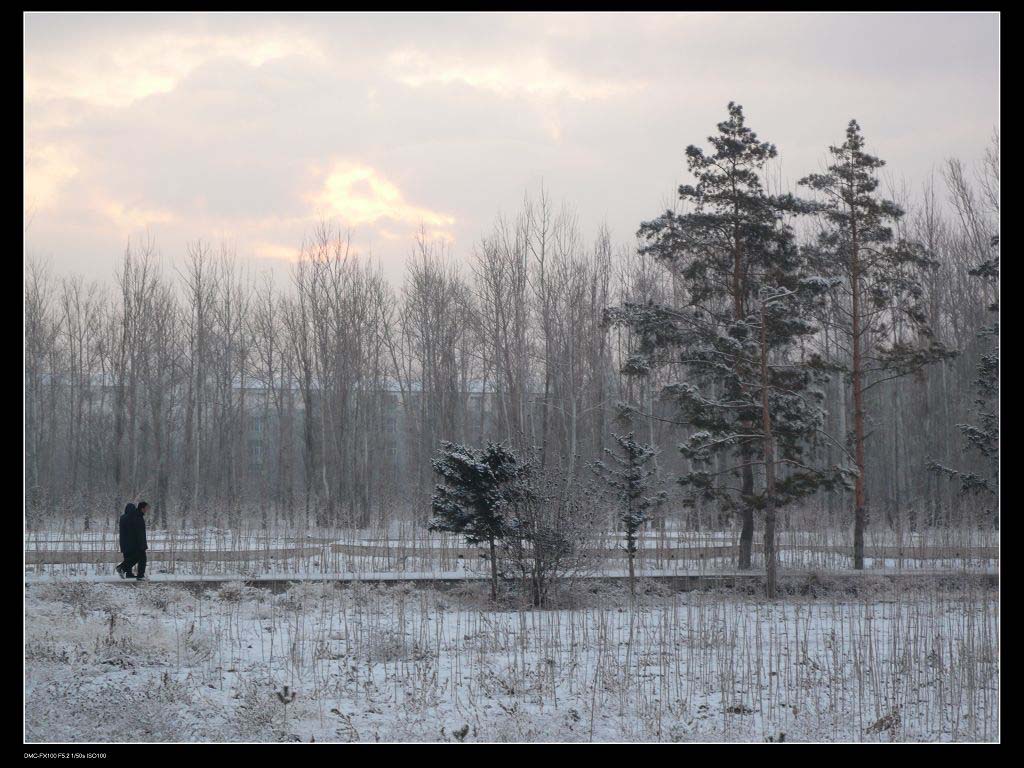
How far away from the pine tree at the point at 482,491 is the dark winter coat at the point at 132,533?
16.7ft

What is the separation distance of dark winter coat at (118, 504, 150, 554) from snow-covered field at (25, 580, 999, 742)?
219cm

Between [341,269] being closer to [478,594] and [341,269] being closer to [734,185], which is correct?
[734,185]

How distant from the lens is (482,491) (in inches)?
554

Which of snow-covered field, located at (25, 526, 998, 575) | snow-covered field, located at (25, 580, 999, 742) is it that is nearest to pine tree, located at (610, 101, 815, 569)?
snow-covered field, located at (25, 526, 998, 575)

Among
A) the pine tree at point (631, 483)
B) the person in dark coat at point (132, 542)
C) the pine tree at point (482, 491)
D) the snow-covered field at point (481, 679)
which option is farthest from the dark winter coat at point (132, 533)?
the pine tree at point (631, 483)

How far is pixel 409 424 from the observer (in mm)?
39625

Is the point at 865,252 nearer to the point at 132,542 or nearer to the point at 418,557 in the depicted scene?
the point at 418,557

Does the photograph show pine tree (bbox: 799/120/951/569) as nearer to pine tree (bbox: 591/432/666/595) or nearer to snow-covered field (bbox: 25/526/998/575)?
snow-covered field (bbox: 25/526/998/575)

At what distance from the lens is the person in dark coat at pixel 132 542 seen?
1472cm

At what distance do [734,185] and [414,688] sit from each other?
45.2 feet

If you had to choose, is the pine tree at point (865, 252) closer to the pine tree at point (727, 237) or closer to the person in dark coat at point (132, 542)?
the pine tree at point (727, 237)

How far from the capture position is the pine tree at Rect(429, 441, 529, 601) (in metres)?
14.0

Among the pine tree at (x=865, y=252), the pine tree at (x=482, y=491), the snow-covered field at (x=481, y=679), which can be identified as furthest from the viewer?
the pine tree at (x=865, y=252)

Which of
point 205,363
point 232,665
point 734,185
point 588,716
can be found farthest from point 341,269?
point 588,716
